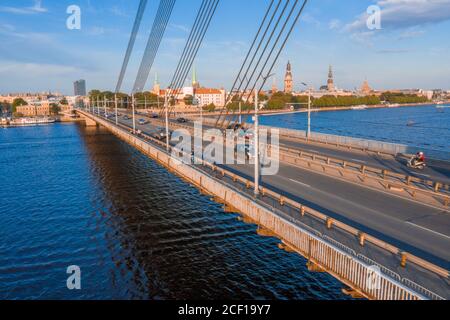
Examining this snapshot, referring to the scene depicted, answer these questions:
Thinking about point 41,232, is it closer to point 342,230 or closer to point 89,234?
point 89,234

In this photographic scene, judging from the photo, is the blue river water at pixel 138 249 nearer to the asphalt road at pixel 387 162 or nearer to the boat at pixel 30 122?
the asphalt road at pixel 387 162

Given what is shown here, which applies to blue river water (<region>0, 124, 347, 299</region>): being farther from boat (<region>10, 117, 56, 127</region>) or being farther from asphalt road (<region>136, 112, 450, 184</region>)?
boat (<region>10, 117, 56, 127</region>)

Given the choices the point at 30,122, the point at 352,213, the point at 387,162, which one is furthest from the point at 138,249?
the point at 30,122

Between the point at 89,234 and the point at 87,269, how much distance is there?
641 cm

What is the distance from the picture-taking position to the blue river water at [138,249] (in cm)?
2091

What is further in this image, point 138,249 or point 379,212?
Result: point 138,249

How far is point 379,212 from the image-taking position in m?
20.1

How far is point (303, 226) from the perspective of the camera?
16.5 m

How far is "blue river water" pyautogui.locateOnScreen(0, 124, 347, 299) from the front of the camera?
68.6 ft

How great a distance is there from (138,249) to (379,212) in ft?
52.5

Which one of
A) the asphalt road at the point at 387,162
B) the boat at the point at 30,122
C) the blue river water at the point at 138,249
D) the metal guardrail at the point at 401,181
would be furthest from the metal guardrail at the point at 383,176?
the boat at the point at 30,122

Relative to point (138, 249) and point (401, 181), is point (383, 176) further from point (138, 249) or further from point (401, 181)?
point (138, 249)

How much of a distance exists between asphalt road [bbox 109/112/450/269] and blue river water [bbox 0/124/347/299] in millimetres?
4432

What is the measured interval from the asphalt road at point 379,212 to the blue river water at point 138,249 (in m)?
4.43
